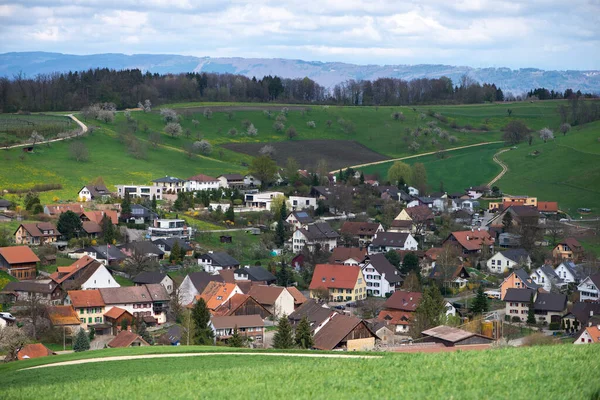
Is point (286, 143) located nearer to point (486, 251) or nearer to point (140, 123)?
point (140, 123)

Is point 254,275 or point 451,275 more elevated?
point 254,275

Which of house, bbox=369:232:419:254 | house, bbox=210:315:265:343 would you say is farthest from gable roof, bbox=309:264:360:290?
house, bbox=210:315:265:343

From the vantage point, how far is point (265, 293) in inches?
1665

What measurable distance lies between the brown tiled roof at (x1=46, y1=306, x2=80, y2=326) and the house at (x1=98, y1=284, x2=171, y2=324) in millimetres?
1900

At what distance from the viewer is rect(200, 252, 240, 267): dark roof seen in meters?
48.2

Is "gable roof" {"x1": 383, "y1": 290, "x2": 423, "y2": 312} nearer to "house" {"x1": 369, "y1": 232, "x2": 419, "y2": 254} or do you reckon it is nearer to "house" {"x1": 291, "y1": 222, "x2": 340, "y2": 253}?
"house" {"x1": 291, "y1": 222, "x2": 340, "y2": 253}

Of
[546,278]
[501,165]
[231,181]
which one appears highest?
[501,165]

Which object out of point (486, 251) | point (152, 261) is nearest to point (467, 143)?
point (486, 251)

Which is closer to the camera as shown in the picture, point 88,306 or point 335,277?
point 88,306

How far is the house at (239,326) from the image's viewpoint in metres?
36.4

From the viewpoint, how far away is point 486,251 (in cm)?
5462

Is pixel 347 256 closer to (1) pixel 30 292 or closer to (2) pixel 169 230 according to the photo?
(2) pixel 169 230

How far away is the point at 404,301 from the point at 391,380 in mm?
26785

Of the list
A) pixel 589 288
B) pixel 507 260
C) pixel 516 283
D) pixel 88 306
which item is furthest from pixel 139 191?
pixel 589 288
